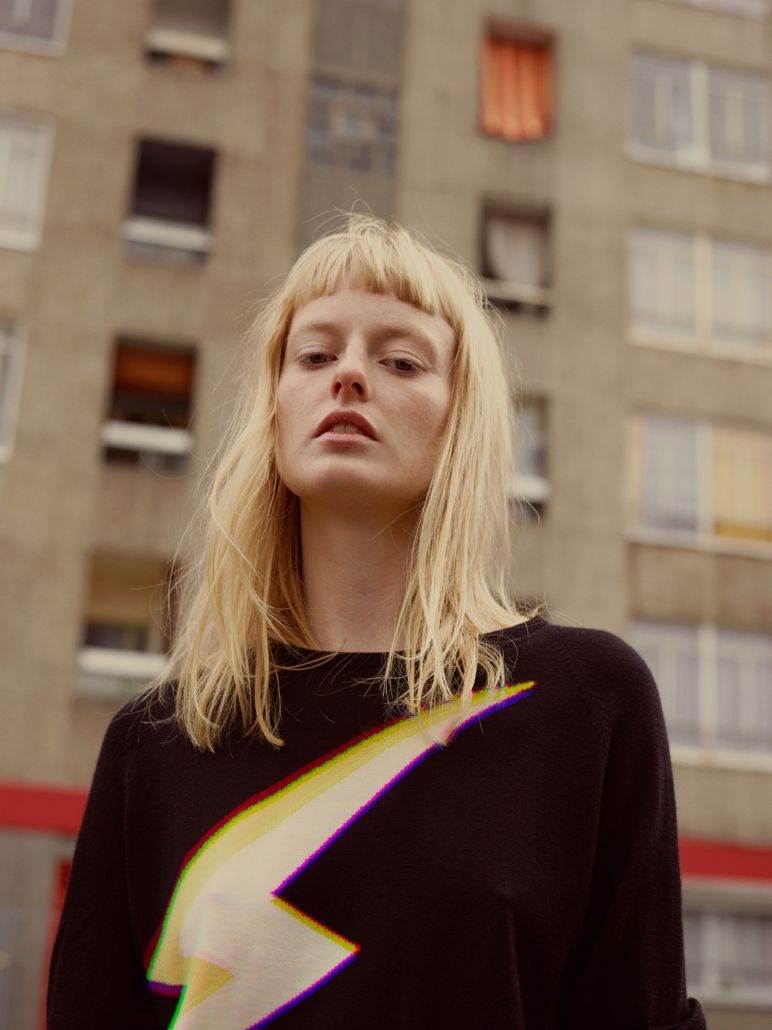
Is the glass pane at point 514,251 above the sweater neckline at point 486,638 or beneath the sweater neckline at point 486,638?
above

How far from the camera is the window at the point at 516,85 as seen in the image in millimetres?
19719

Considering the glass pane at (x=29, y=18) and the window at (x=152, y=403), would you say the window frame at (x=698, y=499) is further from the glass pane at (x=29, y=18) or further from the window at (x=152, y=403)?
the glass pane at (x=29, y=18)

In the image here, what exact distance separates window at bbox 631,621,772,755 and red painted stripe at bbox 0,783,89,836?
7419 millimetres

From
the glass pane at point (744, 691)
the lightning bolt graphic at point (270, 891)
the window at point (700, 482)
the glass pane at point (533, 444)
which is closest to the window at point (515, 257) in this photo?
the glass pane at point (533, 444)

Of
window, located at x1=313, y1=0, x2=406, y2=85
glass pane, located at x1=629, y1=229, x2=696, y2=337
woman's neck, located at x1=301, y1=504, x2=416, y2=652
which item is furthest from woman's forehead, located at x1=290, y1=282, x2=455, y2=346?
window, located at x1=313, y1=0, x2=406, y2=85

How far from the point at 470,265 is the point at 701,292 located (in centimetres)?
423

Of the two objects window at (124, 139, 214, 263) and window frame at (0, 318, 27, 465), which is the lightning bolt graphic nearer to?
window frame at (0, 318, 27, 465)

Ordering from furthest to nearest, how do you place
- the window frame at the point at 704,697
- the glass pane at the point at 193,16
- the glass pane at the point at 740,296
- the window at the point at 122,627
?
the glass pane at the point at 740,296 → the glass pane at the point at 193,16 → the window frame at the point at 704,697 → the window at the point at 122,627

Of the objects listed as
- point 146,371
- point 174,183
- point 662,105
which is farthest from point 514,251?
A: point 146,371

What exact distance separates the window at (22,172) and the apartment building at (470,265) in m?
0.04

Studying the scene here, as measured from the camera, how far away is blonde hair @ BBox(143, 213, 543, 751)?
199 cm

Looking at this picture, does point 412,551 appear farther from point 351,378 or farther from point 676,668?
point 676,668

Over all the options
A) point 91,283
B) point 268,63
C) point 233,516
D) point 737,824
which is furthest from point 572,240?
point 233,516

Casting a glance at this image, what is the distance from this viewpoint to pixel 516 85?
1992cm
